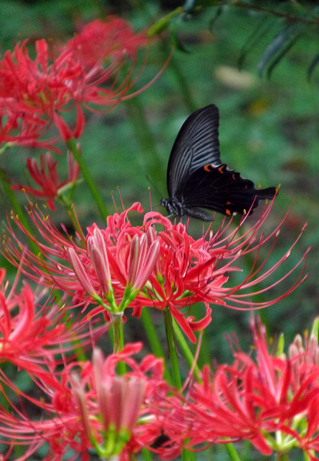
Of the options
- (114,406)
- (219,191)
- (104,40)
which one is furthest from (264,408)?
(104,40)

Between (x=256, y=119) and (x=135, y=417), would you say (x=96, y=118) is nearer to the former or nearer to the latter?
(x=256, y=119)

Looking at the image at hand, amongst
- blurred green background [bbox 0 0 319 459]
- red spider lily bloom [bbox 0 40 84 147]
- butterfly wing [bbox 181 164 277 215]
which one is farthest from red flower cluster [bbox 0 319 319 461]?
blurred green background [bbox 0 0 319 459]

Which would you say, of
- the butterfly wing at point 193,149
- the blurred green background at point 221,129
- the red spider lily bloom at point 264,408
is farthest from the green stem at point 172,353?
the blurred green background at point 221,129

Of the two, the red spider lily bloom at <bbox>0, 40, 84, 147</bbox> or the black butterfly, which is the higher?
the red spider lily bloom at <bbox>0, 40, 84, 147</bbox>

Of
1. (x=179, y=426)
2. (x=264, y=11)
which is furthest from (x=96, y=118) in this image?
(x=179, y=426)

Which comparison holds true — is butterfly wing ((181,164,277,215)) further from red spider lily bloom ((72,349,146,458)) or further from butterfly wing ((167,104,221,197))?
red spider lily bloom ((72,349,146,458))

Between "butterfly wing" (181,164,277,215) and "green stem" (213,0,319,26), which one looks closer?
"butterfly wing" (181,164,277,215)

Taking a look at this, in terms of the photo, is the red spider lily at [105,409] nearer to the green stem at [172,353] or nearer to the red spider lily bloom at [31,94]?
the green stem at [172,353]
